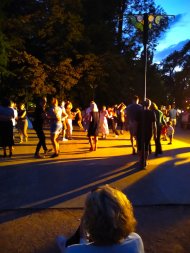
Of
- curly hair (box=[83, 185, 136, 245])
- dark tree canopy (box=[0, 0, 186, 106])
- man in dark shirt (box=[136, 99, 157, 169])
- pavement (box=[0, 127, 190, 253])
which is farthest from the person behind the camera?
dark tree canopy (box=[0, 0, 186, 106])

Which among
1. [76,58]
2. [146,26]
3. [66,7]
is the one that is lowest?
[146,26]

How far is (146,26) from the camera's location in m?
11.8

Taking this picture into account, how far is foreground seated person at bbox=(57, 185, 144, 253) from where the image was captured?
107 inches

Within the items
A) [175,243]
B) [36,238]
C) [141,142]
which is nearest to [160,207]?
[175,243]

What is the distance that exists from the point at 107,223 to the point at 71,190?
6.64 meters

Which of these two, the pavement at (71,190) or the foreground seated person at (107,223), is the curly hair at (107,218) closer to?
the foreground seated person at (107,223)

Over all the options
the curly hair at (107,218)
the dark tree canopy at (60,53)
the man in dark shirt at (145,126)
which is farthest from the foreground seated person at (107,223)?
the dark tree canopy at (60,53)

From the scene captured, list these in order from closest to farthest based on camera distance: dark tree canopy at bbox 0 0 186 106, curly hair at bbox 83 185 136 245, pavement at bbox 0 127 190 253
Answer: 1. curly hair at bbox 83 185 136 245
2. pavement at bbox 0 127 190 253
3. dark tree canopy at bbox 0 0 186 106

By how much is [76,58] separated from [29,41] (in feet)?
11.9

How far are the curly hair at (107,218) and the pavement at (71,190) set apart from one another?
345 cm

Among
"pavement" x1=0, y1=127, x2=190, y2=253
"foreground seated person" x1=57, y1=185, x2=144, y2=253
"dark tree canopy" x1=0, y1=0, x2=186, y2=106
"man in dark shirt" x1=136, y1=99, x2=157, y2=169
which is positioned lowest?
"pavement" x1=0, y1=127, x2=190, y2=253

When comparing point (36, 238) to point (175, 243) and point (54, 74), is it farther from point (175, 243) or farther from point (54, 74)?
point (54, 74)

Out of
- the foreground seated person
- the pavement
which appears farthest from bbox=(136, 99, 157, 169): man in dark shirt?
the foreground seated person

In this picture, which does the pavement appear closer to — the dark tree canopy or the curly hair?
the curly hair
